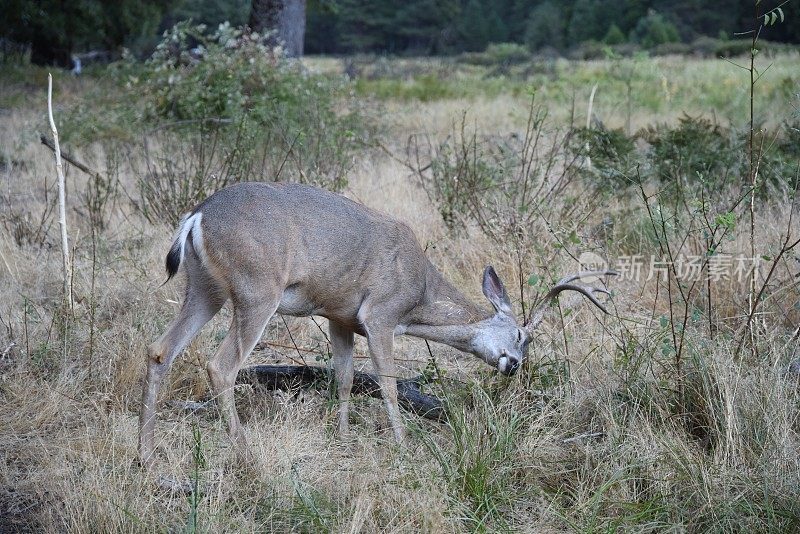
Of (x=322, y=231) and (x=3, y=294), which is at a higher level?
(x=322, y=231)

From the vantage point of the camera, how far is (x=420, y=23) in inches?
2483

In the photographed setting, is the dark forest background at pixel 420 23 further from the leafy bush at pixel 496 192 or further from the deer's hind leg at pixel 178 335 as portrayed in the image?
the deer's hind leg at pixel 178 335

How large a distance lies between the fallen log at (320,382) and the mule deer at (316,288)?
0.17 metres

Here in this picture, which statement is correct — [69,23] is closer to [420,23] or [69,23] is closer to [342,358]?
[342,358]

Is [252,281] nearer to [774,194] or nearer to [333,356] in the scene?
[333,356]

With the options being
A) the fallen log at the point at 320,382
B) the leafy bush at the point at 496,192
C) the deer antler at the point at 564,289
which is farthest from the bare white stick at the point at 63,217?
the leafy bush at the point at 496,192

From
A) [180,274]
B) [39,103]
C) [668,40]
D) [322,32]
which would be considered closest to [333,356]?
[180,274]

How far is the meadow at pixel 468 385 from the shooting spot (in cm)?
420

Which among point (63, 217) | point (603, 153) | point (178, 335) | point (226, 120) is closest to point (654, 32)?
point (603, 153)

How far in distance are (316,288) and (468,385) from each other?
999mm

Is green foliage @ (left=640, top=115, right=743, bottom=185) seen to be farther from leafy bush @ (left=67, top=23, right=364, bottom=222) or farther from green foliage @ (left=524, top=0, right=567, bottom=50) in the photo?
green foliage @ (left=524, top=0, right=567, bottom=50)

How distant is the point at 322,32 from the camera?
64438mm

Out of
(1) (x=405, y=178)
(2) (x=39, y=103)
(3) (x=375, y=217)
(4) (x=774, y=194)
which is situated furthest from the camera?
(2) (x=39, y=103)

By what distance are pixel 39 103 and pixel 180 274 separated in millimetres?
10226
